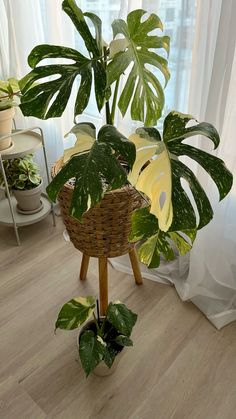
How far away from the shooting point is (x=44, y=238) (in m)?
1.78

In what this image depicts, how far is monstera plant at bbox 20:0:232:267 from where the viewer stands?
2.08 ft

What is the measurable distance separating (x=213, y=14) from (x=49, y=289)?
120 centimetres

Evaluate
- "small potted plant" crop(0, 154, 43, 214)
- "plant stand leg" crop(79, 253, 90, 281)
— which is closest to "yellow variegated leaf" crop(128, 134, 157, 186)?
"plant stand leg" crop(79, 253, 90, 281)

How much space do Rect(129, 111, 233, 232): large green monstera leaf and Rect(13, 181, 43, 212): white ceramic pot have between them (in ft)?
3.46

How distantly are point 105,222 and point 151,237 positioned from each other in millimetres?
135

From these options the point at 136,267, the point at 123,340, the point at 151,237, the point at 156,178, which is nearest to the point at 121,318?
the point at 123,340

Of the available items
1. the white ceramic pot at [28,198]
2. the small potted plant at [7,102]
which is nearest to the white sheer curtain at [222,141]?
the small potted plant at [7,102]

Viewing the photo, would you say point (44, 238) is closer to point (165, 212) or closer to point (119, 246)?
point (119, 246)

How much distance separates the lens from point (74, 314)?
99 cm

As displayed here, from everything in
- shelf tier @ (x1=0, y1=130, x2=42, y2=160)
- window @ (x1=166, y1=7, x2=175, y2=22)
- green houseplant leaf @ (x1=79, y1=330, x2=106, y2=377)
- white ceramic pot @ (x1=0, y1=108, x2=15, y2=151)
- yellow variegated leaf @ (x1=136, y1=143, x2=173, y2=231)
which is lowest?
green houseplant leaf @ (x1=79, y1=330, x2=106, y2=377)

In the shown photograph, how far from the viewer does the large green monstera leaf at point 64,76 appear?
72 centimetres

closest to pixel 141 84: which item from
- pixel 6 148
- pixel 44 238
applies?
pixel 6 148

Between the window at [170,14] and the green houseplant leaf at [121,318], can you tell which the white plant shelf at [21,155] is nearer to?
the window at [170,14]

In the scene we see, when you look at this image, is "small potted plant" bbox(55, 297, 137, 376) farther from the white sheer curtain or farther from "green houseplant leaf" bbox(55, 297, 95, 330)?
the white sheer curtain
